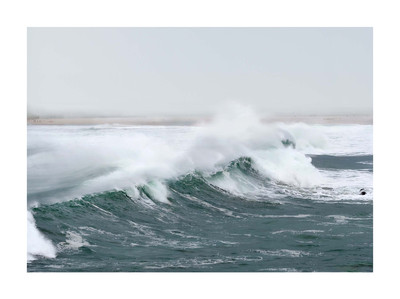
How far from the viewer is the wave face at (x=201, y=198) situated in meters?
6.78

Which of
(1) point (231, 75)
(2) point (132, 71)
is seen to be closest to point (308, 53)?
(1) point (231, 75)

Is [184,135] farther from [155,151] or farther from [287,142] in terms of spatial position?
[287,142]

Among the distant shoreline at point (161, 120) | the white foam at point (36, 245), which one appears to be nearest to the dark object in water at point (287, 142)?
the distant shoreline at point (161, 120)

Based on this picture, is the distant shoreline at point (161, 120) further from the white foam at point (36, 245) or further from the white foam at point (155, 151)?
the white foam at point (36, 245)

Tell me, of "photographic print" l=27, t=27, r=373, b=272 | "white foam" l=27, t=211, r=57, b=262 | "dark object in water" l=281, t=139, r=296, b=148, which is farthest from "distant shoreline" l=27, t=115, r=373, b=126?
"white foam" l=27, t=211, r=57, b=262

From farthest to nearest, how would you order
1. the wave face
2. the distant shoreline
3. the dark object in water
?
1. the dark object in water
2. the distant shoreline
3. the wave face

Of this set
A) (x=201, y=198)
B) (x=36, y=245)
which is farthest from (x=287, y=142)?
(x=36, y=245)

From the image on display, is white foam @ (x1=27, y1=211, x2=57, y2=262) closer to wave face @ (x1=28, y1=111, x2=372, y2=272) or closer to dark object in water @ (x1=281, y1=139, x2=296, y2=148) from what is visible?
wave face @ (x1=28, y1=111, x2=372, y2=272)

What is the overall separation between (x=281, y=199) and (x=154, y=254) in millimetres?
1542

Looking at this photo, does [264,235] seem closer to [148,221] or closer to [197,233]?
[197,233]

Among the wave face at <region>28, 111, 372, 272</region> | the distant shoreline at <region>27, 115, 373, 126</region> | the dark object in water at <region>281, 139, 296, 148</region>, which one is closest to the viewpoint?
the wave face at <region>28, 111, 372, 272</region>

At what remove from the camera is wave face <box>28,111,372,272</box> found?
678cm

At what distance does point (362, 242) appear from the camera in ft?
22.7

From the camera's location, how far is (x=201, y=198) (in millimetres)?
7184
